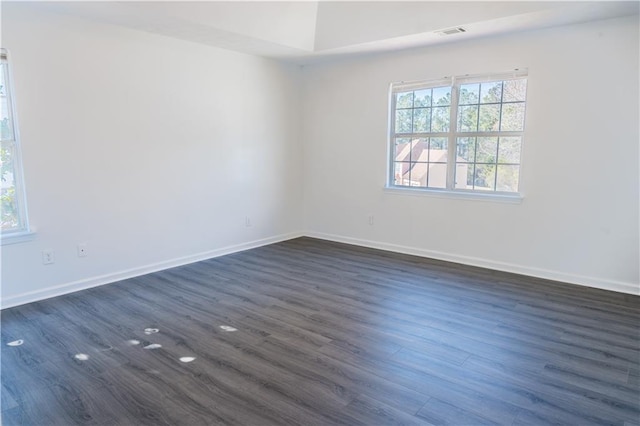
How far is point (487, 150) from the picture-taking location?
446cm

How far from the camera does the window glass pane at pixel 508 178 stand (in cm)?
431

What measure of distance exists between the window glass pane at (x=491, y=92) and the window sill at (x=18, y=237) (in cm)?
444

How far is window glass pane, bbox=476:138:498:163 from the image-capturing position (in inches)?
173

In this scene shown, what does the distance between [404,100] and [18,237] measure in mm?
4139

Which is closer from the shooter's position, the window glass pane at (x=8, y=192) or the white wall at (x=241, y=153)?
the window glass pane at (x=8, y=192)

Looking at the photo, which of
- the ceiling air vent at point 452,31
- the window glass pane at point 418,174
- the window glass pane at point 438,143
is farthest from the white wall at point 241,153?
the window glass pane at point 438,143

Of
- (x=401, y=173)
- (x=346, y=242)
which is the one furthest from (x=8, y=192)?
(x=401, y=173)

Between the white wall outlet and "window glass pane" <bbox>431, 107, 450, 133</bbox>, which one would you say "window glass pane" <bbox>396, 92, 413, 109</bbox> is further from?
the white wall outlet

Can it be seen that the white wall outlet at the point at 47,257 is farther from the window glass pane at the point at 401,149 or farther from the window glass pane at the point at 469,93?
the window glass pane at the point at 469,93

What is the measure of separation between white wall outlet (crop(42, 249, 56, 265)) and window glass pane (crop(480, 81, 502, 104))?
4.40 metres

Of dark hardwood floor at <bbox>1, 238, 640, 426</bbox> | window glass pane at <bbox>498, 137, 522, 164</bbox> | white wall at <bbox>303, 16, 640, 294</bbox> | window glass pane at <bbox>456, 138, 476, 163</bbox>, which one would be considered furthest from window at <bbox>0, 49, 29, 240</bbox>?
window glass pane at <bbox>498, 137, 522, 164</bbox>

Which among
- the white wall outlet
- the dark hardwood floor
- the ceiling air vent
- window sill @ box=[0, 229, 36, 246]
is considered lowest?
the dark hardwood floor

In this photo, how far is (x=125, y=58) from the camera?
391cm

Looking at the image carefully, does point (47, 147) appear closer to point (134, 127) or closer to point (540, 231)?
point (134, 127)
